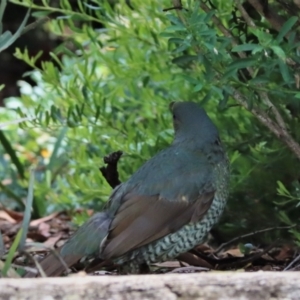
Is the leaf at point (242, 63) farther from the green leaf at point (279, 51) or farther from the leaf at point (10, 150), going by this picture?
the leaf at point (10, 150)

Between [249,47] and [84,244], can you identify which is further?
[84,244]

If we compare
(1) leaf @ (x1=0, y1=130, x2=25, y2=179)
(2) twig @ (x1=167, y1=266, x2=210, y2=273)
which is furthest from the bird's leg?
(1) leaf @ (x1=0, y1=130, x2=25, y2=179)

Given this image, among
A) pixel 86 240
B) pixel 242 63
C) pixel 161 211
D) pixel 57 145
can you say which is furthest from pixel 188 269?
pixel 57 145

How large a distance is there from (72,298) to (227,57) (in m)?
1.05

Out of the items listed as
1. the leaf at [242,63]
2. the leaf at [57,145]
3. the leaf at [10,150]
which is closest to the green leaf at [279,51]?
the leaf at [242,63]

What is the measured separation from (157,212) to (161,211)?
15 millimetres

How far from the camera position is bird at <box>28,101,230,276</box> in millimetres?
2625

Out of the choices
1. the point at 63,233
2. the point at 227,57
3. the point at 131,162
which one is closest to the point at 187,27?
the point at 227,57

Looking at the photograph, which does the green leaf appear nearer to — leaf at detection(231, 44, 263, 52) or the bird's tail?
leaf at detection(231, 44, 263, 52)

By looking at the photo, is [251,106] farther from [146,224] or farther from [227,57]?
[146,224]

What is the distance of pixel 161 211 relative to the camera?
2.71 meters

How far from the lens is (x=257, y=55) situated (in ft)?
7.48

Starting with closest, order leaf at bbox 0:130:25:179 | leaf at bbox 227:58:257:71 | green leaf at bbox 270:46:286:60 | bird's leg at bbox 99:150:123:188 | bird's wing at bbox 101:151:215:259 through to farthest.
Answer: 1. green leaf at bbox 270:46:286:60
2. leaf at bbox 227:58:257:71
3. bird's wing at bbox 101:151:215:259
4. bird's leg at bbox 99:150:123:188
5. leaf at bbox 0:130:25:179

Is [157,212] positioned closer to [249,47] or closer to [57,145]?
[249,47]
